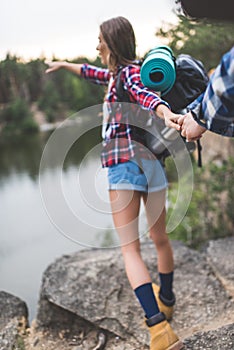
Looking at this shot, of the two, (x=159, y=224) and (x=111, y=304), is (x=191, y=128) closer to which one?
(x=159, y=224)

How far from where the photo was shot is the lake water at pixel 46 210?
1.96m

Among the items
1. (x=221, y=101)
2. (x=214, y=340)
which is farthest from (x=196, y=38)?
(x=221, y=101)

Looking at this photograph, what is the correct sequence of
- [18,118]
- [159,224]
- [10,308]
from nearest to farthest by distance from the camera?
[159,224] → [10,308] → [18,118]

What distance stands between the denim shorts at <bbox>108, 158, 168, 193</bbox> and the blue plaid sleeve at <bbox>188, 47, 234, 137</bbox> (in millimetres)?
628

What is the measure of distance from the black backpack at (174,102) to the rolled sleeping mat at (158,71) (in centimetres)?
10

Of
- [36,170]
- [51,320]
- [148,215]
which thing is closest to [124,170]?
[148,215]

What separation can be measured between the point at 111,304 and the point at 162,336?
0.53 meters

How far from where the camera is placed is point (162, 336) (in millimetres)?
1814

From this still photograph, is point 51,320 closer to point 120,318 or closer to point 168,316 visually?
point 120,318

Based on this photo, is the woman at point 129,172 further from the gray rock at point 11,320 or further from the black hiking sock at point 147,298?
the gray rock at point 11,320

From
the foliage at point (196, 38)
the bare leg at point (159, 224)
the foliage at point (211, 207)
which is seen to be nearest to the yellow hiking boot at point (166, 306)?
the bare leg at point (159, 224)

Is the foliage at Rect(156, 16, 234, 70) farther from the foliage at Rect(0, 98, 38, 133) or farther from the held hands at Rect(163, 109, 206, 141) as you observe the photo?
the foliage at Rect(0, 98, 38, 133)

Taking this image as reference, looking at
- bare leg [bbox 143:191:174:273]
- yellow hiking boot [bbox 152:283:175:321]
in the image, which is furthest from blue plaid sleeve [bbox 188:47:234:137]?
yellow hiking boot [bbox 152:283:175:321]

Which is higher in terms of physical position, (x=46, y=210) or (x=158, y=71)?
(x=158, y=71)
